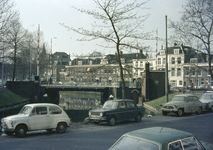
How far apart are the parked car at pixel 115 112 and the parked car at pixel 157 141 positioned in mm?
8973

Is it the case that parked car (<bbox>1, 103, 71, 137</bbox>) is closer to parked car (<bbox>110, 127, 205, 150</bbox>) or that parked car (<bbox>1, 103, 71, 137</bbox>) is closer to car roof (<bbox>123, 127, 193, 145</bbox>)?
parked car (<bbox>110, 127, 205, 150</bbox>)

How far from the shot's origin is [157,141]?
3.95 meters

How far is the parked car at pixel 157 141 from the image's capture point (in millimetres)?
3932

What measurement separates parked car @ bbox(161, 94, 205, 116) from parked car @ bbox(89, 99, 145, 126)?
3220 millimetres

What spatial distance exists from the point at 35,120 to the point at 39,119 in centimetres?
20

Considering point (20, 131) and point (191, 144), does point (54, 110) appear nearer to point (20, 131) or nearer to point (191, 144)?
point (20, 131)

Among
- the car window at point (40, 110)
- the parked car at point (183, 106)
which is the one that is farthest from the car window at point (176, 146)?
the parked car at point (183, 106)

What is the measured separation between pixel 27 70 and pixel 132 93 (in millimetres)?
26155

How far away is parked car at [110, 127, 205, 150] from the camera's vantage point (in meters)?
3.93

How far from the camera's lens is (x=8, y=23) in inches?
1000

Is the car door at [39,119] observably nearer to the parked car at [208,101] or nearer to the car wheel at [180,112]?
the car wheel at [180,112]

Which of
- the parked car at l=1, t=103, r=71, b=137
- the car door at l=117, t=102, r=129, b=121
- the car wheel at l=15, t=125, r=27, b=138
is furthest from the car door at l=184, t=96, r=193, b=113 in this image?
the car wheel at l=15, t=125, r=27, b=138

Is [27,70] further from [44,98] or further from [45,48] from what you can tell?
[44,98]

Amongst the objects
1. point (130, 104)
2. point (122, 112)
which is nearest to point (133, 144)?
point (122, 112)
